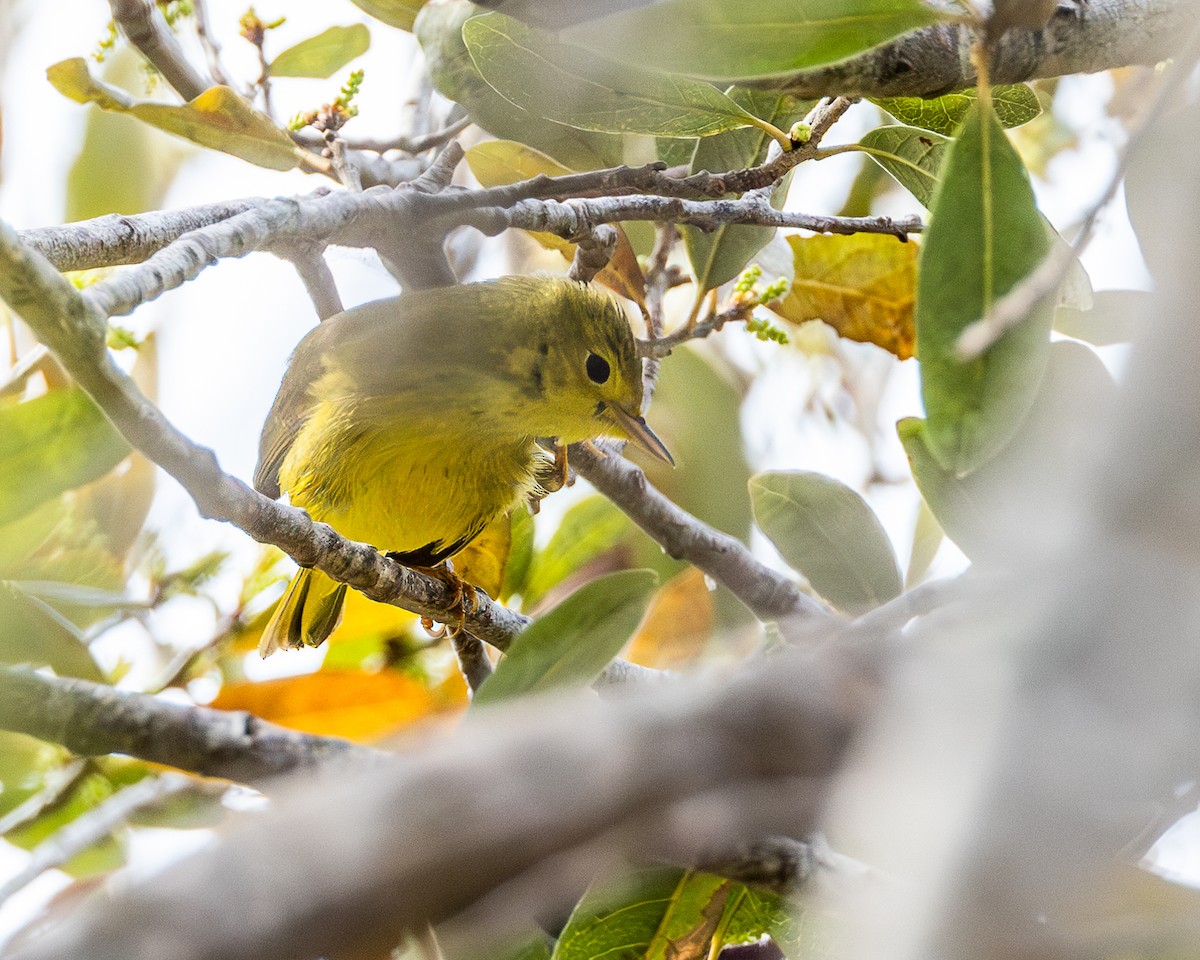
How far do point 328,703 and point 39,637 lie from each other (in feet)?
1.92

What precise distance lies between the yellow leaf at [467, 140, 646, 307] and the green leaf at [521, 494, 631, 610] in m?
0.57

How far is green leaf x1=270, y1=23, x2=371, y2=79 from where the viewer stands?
7.13 ft

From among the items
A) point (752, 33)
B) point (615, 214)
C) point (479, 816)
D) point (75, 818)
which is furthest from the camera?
point (75, 818)

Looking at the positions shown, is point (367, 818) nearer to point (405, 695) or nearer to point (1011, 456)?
point (1011, 456)

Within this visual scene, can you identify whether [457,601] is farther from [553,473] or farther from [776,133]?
[776,133]

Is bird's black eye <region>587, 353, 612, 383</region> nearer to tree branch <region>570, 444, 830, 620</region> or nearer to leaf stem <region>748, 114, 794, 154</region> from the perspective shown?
tree branch <region>570, 444, 830, 620</region>

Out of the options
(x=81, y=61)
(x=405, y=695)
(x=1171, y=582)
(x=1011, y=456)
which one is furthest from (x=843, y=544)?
(x=81, y=61)

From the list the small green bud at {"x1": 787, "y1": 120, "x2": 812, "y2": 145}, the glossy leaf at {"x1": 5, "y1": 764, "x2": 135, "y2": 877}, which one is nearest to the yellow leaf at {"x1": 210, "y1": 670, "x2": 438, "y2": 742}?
the glossy leaf at {"x1": 5, "y1": 764, "x2": 135, "y2": 877}

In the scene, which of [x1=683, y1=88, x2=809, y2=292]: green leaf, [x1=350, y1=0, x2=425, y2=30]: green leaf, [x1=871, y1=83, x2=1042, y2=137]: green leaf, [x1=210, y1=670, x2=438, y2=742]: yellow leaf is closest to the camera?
[x1=871, y1=83, x2=1042, y2=137]: green leaf

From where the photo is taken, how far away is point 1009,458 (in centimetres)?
137

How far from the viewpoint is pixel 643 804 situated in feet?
1.53

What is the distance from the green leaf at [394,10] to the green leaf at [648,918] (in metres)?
1.45

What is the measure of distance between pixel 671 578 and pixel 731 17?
169cm

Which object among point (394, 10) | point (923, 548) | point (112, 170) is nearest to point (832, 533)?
point (923, 548)
